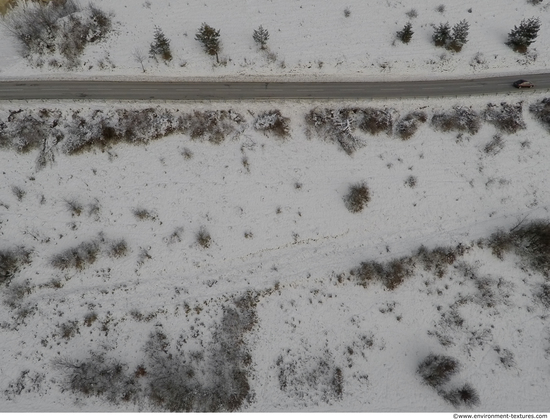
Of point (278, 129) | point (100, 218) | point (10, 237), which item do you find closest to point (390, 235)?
point (278, 129)

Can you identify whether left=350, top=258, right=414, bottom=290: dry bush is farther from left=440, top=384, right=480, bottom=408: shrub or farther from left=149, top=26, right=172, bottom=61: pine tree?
left=149, top=26, right=172, bottom=61: pine tree

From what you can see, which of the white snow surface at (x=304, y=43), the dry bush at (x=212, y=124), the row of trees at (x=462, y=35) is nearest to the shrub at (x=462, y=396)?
the white snow surface at (x=304, y=43)

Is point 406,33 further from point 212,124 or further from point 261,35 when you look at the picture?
point 212,124

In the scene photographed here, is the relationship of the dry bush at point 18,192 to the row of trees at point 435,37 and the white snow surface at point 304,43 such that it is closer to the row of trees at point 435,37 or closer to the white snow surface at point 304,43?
the white snow surface at point 304,43

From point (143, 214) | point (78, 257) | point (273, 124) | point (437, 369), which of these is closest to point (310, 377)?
point (437, 369)

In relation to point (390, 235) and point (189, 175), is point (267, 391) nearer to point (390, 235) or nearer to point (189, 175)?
point (390, 235)
